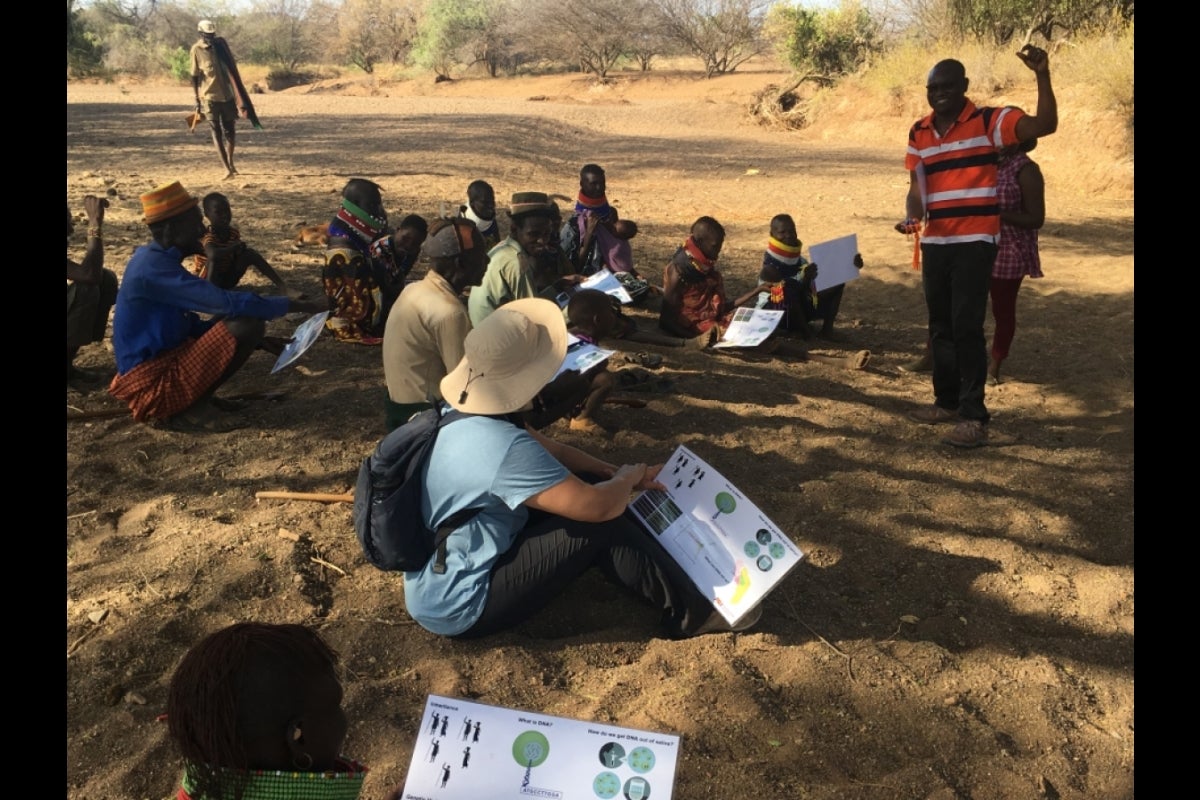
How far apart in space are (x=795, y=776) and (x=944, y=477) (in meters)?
2.45

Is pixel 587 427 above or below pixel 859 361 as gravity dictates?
below

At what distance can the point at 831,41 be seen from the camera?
24766mm

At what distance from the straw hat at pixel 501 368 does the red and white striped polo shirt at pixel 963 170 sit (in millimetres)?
2691

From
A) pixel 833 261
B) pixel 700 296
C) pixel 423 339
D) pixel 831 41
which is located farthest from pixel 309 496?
pixel 831 41

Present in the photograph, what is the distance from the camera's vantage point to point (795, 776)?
2471 mm

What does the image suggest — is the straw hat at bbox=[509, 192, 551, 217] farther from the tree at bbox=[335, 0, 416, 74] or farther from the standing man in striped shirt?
the tree at bbox=[335, 0, 416, 74]

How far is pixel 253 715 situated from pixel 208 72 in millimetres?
10370

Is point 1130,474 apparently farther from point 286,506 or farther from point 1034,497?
point 286,506

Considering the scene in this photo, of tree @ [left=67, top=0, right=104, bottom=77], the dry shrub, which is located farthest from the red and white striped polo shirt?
tree @ [left=67, top=0, right=104, bottom=77]

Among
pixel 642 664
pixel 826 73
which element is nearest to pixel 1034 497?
pixel 642 664

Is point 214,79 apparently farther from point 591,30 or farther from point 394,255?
point 591,30

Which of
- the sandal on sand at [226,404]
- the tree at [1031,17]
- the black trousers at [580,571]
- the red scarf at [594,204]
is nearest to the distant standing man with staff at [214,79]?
the red scarf at [594,204]

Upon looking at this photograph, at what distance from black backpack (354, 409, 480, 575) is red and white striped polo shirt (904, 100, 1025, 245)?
3095 mm

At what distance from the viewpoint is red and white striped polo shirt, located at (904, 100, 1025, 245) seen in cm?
439
